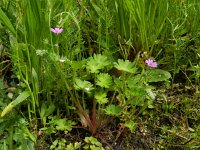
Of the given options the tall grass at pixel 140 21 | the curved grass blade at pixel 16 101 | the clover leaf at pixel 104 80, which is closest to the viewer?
the curved grass blade at pixel 16 101

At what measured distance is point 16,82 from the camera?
170 centimetres

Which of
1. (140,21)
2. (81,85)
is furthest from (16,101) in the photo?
(140,21)

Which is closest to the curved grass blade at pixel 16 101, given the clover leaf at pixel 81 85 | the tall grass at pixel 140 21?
the clover leaf at pixel 81 85

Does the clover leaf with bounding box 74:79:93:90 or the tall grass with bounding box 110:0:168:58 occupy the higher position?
the tall grass with bounding box 110:0:168:58

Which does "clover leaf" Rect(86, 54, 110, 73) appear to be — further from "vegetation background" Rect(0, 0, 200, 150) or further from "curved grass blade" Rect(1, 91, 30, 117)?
"curved grass blade" Rect(1, 91, 30, 117)

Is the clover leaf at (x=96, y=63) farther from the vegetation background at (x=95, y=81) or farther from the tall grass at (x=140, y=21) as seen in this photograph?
the tall grass at (x=140, y=21)

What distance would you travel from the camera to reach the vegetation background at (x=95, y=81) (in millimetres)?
1496

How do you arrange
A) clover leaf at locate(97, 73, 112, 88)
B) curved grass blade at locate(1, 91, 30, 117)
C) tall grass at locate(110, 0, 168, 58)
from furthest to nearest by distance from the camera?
tall grass at locate(110, 0, 168, 58), clover leaf at locate(97, 73, 112, 88), curved grass blade at locate(1, 91, 30, 117)

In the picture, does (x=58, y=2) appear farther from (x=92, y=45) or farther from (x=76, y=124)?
(x=76, y=124)

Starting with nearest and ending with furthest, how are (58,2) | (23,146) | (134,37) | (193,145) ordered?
(23,146)
(193,145)
(58,2)
(134,37)

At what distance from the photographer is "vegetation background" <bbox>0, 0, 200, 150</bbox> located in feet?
4.91

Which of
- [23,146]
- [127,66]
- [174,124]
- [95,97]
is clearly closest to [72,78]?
[95,97]

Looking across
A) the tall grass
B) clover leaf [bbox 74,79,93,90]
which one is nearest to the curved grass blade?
clover leaf [bbox 74,79,93,90]

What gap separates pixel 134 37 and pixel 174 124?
44 centimetres
